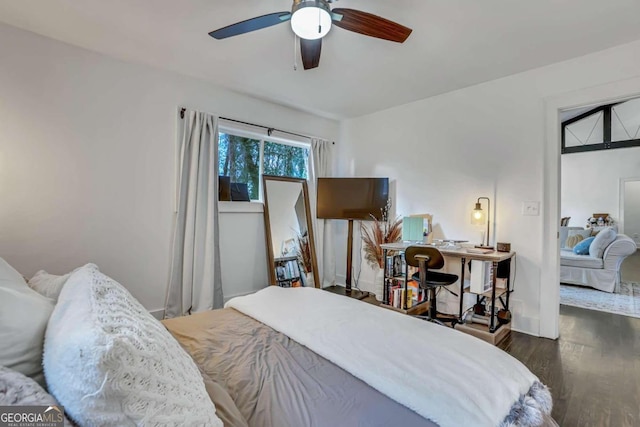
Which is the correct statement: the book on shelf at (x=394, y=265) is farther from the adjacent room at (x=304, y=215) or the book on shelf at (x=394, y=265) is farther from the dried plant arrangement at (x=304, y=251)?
the dried plant arrangement at (x=304, y=251)

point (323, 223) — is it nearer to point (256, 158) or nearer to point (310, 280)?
point (310, 280)

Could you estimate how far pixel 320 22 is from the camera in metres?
1.72

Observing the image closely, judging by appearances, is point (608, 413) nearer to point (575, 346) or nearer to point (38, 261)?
point (575, 346)

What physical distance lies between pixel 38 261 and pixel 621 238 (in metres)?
6.92

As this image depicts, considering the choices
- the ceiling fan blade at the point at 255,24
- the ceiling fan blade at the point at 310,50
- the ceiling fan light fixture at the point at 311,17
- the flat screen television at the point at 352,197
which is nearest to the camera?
the ceiling fan light fixture at the point at 311,17

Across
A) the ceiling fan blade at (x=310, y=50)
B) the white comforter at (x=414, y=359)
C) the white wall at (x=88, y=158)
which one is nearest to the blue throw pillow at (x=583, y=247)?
the white comforter at (x=414, y=359)

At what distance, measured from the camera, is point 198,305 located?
3.15m

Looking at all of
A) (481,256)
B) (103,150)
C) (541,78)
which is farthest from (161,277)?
(541,78)

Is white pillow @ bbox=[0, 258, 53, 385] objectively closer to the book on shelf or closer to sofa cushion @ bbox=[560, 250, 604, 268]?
the book on shelf

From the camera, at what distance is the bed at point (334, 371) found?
0.91 metres

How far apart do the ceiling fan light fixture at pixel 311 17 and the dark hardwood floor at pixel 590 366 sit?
103 inches

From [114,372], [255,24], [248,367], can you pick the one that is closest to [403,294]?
[248,367]

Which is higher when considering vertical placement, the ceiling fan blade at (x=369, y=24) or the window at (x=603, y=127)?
the window at (x=603, y=127)

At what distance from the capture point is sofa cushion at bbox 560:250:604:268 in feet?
14.4
